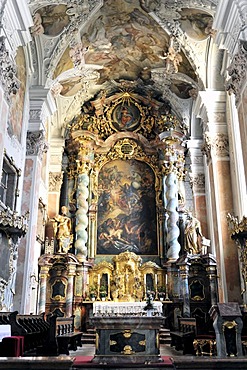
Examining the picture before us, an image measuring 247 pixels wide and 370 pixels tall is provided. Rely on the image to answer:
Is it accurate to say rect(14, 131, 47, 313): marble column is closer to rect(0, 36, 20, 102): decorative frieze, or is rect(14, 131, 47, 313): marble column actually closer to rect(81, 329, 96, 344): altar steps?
rect(81, 329, 96, 344): altar steps

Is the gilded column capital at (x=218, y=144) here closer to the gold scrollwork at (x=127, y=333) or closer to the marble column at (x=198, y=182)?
the marble column at (x=198, y=182)

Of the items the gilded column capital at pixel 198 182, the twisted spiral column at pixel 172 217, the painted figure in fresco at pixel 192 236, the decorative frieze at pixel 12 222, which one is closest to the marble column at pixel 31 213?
the decorative frieze at pixel 12 222

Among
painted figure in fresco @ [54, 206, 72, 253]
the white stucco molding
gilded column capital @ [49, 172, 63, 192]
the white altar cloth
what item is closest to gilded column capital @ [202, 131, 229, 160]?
the white stucco molding

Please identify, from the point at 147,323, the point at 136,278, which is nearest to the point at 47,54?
the point at 136,278

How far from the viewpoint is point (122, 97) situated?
707 inches

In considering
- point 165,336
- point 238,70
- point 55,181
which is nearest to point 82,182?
point 55,181

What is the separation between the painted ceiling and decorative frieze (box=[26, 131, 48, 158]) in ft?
5.53

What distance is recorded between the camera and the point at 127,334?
24.8ft

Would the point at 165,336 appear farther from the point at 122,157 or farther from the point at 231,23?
the point at 231,23

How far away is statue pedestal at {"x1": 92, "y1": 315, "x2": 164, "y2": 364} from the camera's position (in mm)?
7480

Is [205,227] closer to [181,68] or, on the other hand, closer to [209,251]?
[209,251]

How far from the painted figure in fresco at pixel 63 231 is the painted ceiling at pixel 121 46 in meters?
4.09

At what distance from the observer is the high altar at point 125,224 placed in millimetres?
14391

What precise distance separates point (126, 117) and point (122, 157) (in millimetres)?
1883
